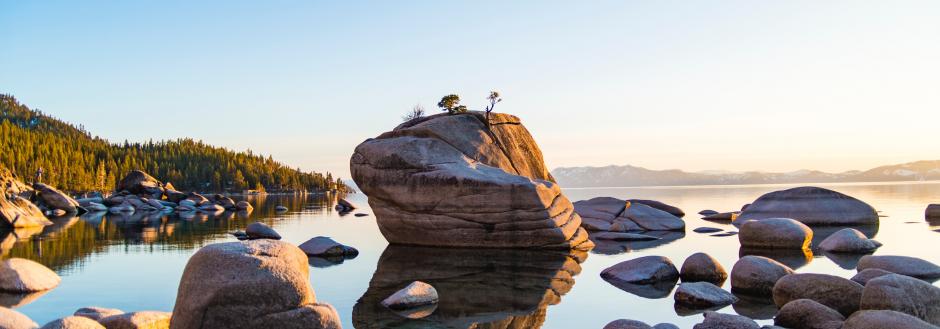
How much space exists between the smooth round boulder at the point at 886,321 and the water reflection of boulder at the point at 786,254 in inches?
377

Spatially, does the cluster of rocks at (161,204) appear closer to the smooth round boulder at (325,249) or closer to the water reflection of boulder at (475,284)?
the smooth round boulder at (325,249)

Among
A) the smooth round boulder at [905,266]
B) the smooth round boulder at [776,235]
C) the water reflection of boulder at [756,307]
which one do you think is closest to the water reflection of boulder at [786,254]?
the smooth round boulder at [776,235]

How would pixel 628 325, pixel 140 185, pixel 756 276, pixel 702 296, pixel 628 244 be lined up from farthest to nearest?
pixel 140 185, pixel 628 244, pixel 756 276, pixel 702 296, pixel 628 325

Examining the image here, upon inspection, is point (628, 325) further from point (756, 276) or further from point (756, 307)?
point (756, 276)

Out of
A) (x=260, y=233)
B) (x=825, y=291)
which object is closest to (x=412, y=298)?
(x=825, y=291)

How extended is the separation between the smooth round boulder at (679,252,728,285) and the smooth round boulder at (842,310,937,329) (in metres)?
6.62

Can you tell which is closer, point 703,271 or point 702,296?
point 702,296

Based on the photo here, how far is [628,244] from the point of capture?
26.4 metres

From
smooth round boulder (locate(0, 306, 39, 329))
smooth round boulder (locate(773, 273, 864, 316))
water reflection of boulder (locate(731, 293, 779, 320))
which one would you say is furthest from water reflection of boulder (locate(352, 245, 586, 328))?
smooth round boulder (locate(0, 306, 39, 329))

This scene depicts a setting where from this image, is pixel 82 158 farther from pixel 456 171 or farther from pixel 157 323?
pixel 157 323

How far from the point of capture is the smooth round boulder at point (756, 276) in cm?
1384

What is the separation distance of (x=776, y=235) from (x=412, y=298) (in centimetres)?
1636

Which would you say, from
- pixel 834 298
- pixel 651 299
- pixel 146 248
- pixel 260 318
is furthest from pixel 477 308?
pixel 146 248

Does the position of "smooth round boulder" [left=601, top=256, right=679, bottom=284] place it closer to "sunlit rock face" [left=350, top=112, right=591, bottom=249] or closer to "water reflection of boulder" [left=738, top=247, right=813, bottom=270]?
"water reflection of boulder" [left=738, top=247, right=813, bottom=270]
